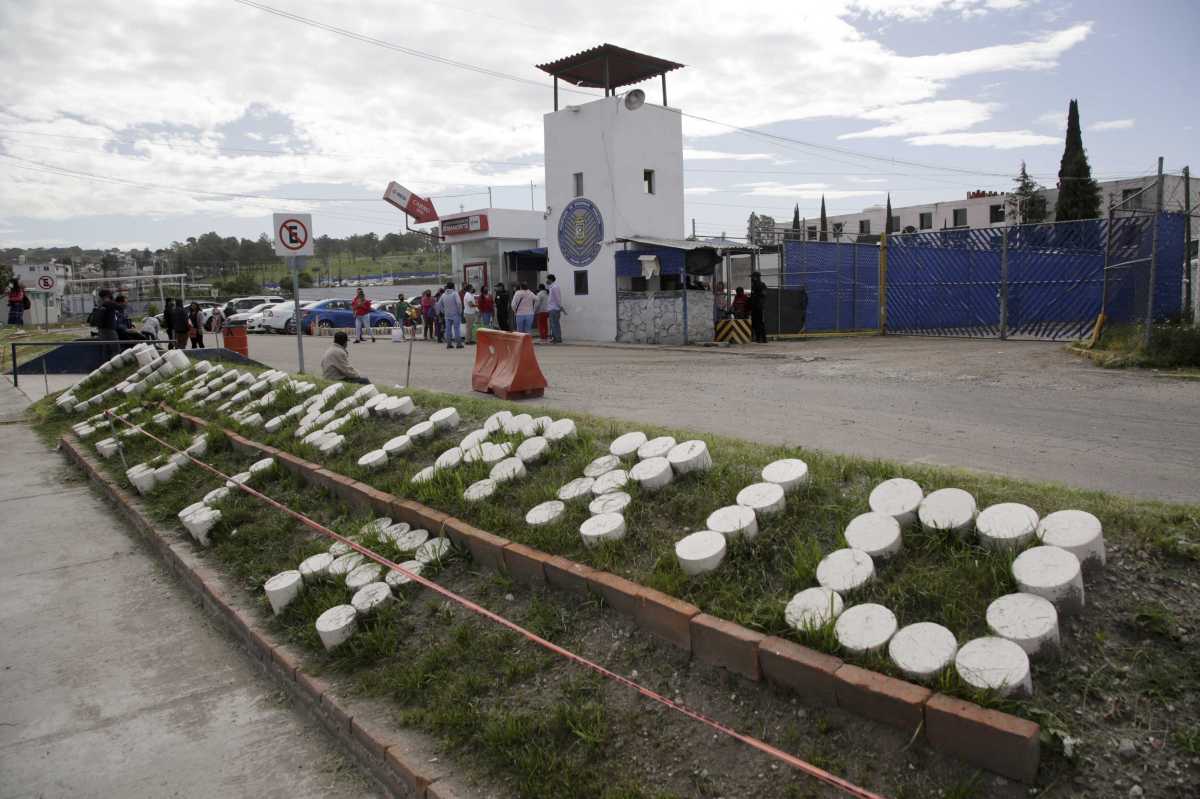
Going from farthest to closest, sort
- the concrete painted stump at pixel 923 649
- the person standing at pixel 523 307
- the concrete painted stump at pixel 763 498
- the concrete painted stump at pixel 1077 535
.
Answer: the person standing at pixel 523 307
the concrete painted stump at pixel 763 498
the concrete painted stump at pixel 1077 535
the concrete painted stump at pixel 923 649

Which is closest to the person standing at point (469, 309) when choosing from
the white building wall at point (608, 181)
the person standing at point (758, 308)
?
the white building wall at point (608, 181)

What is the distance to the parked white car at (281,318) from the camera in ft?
121

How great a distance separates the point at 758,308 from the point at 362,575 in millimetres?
18122

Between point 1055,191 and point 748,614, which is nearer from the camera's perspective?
point 748,614

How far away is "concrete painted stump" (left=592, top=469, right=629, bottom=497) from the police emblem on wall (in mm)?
20008

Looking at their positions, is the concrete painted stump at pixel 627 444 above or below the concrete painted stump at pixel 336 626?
above

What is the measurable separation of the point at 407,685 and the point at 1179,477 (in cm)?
548

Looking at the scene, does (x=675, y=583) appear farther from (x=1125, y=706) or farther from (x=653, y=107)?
(x=653, y=107)

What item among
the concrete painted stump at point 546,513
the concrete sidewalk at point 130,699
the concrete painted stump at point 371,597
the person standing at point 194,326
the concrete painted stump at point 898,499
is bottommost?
the concrete sidewalk at point 130,699

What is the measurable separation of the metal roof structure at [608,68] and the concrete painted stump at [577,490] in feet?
70.1

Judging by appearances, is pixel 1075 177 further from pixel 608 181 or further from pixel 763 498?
pixel 763 498

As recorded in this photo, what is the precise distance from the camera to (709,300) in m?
23.3

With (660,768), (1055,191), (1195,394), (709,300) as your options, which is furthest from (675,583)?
(1055,191)

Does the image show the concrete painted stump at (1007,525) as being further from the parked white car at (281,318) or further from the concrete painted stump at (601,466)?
the parked white car at (281,318)
